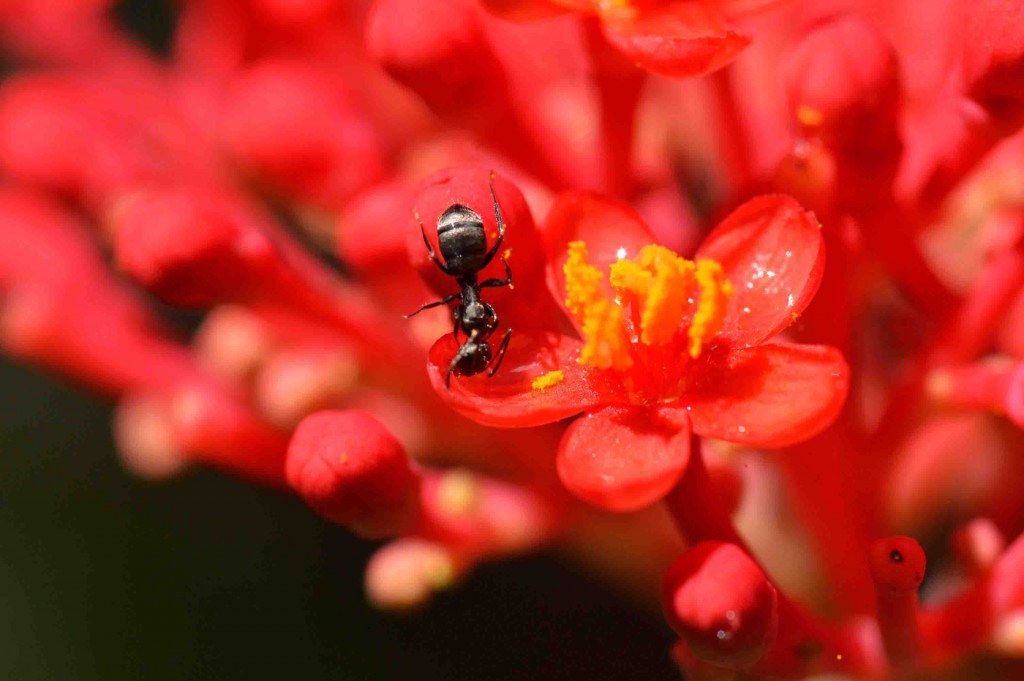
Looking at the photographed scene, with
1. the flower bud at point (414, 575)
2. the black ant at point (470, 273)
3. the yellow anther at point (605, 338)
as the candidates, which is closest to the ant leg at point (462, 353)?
the black ant at point (470, 273)

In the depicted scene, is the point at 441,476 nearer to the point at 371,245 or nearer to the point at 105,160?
the point at 371,245

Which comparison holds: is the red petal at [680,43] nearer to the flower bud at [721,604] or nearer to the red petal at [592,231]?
the red petal at [592,231]

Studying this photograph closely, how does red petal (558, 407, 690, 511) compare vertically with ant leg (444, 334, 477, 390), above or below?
below

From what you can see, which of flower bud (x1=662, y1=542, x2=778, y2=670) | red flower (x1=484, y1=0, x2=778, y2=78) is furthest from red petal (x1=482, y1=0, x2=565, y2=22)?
flower bud (x1=662, y1=542, x2=778, y2=670)

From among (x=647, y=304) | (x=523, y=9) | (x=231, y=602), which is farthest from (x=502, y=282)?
(x=231, y=602)

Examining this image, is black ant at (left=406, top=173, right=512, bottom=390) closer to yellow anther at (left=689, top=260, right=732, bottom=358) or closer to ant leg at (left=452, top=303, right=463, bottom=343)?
ant leg at (left=452, top=303, right=463, bottom=343)

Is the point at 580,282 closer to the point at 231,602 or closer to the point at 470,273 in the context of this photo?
the point at 470,273
